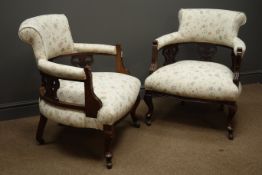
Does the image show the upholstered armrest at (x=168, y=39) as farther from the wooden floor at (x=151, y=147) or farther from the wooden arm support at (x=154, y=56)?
the wooden floor at (x=151, y=147)

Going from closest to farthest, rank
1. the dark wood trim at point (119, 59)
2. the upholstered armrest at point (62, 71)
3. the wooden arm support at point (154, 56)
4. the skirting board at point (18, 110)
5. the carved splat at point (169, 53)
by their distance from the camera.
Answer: the upholstered armrest at point (62, 71)
the dark wood trim at point (119, 59)
the wooden arm support at point (154, 56)
the skirting board at point (18, 110)
the carved splat at point (169, 53)

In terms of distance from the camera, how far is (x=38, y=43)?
2092 mm

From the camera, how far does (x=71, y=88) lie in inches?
83.0

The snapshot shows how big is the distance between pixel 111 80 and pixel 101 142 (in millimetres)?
454

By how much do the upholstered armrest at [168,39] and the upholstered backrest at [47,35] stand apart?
0.66 meters

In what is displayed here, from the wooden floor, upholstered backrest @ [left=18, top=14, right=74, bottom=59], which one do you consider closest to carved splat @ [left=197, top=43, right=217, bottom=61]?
the wooden floor

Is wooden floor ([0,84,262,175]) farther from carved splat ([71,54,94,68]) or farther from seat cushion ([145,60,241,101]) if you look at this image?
carved splat ([71,54,94,68])

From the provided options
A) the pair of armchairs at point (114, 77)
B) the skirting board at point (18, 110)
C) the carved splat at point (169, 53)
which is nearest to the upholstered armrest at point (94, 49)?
the pair of armchairs at point (114, 77)

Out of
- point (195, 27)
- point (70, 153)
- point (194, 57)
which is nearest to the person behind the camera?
point (70, 153)

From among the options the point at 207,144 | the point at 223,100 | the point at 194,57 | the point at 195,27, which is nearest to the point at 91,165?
the point at 207,144

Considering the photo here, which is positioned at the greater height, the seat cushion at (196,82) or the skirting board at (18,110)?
the seat cushion at (196,82)

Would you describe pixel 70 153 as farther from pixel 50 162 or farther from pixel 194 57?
pixel 194 57

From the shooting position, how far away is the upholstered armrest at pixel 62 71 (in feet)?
6.15

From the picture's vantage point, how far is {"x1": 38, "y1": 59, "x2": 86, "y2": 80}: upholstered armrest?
1875 mm
